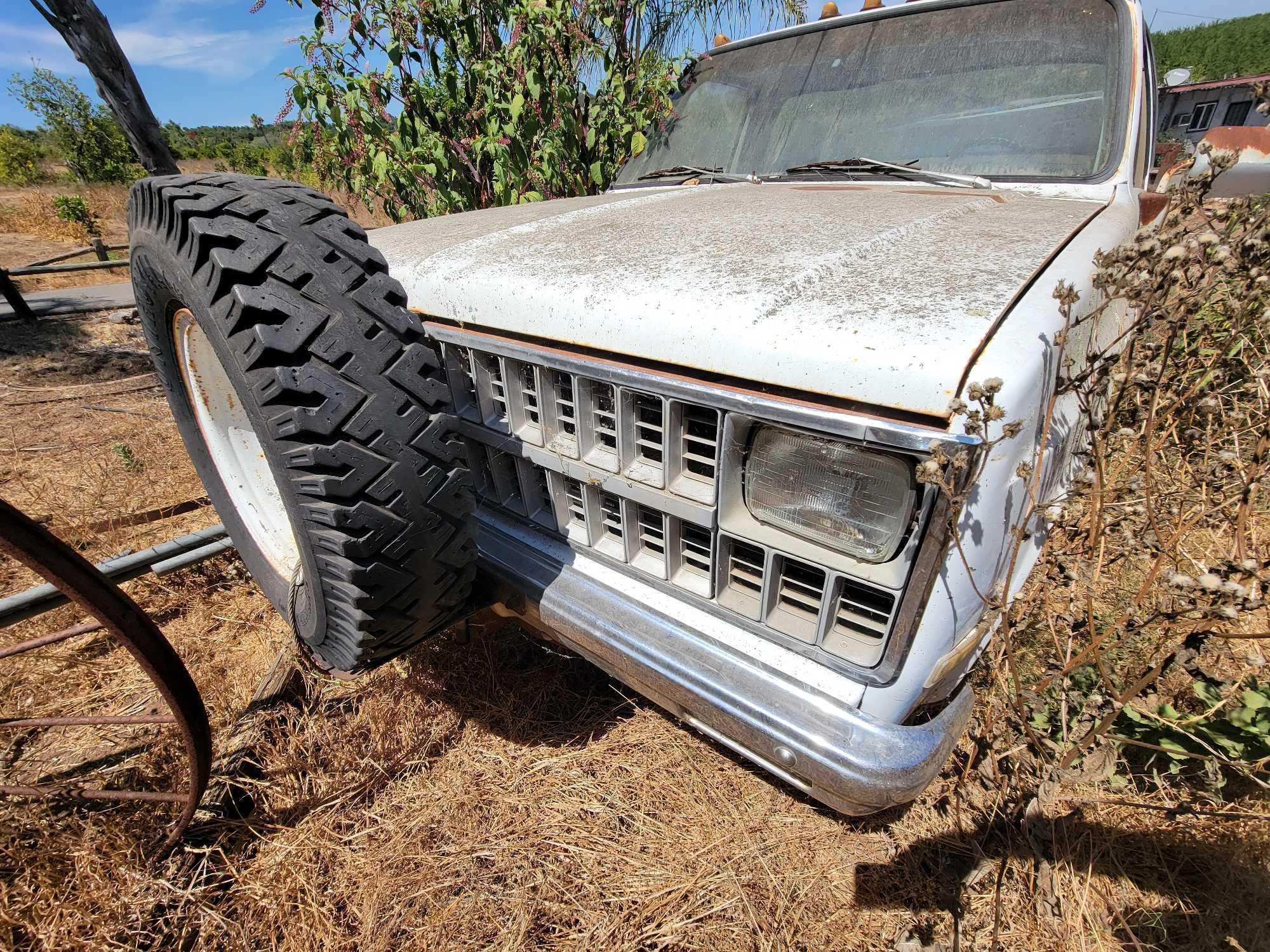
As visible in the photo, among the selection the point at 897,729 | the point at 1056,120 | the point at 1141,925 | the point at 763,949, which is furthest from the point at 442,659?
the point at 1056,120

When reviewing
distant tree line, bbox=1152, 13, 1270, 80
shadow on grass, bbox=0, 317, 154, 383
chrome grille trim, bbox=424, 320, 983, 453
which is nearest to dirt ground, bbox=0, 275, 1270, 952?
chrome grille trim, bbox=424, 320, 983, 453

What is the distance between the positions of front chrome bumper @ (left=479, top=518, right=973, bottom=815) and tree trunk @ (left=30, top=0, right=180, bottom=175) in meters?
4.75

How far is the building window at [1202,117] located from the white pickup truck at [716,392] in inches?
1399

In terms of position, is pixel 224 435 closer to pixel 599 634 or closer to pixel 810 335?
pixel 599 634

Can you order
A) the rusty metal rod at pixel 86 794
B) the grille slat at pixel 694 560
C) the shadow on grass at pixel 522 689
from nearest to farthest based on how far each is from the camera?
the grille slat at pixel 694 560, the rusty metal rod at pixel 86 794, the shadow on grass at pixel 522 689

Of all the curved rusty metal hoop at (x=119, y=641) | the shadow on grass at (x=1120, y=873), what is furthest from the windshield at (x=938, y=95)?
the curved rusty metal hoop at (x=119, y=641)

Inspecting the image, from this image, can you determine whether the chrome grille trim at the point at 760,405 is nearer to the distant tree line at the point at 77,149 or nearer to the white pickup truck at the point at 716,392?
the white pickup truck at the point at 716,392

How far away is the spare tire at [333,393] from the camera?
4.59 ft

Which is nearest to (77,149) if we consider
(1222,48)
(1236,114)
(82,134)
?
(82,134)

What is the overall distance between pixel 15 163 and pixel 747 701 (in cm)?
3233

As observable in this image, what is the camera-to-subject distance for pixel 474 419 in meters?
1.84

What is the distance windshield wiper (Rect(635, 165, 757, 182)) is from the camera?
8.26ft

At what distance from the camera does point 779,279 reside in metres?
1.25

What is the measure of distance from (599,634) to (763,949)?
0.91 m
